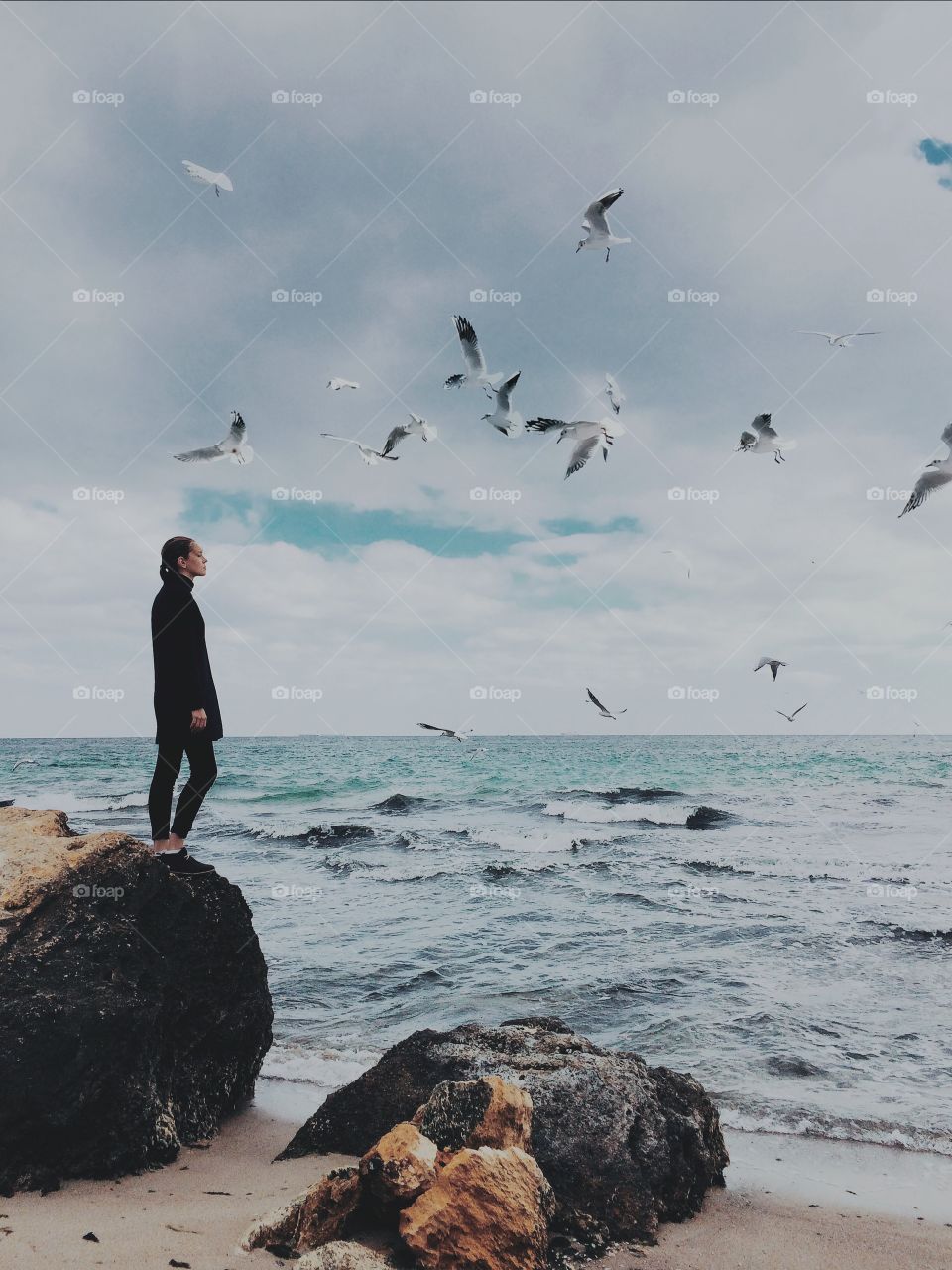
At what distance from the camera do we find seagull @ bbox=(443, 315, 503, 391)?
387 inches

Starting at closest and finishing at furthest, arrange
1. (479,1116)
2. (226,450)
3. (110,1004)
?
(479,1116) → (110,1004) → (226,450)

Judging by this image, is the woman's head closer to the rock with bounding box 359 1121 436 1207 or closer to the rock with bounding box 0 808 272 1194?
the rock with bounding box 0 808 272 1194

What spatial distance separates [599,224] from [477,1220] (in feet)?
31.8

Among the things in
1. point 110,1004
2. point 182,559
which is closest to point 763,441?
point 182,559

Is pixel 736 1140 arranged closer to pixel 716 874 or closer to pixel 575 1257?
pixel 575 1257

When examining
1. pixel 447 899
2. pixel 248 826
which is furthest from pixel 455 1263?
pixel 248 826

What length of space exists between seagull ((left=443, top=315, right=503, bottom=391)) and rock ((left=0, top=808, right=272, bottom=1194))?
6626 millimetres

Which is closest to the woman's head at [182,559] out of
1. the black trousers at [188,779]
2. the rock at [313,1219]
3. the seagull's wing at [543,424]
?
the black trousers at [188,779]

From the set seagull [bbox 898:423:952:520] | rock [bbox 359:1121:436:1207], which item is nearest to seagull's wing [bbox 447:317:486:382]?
seagull [bbox 898:423:952:520]

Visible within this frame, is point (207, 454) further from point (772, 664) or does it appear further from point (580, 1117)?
point (772, 664)

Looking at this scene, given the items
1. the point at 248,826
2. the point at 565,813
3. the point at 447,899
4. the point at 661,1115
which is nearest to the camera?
the point at 661,1115

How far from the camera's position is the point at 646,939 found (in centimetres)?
1016

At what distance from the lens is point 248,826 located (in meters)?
22.5

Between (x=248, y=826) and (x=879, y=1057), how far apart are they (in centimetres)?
1829
